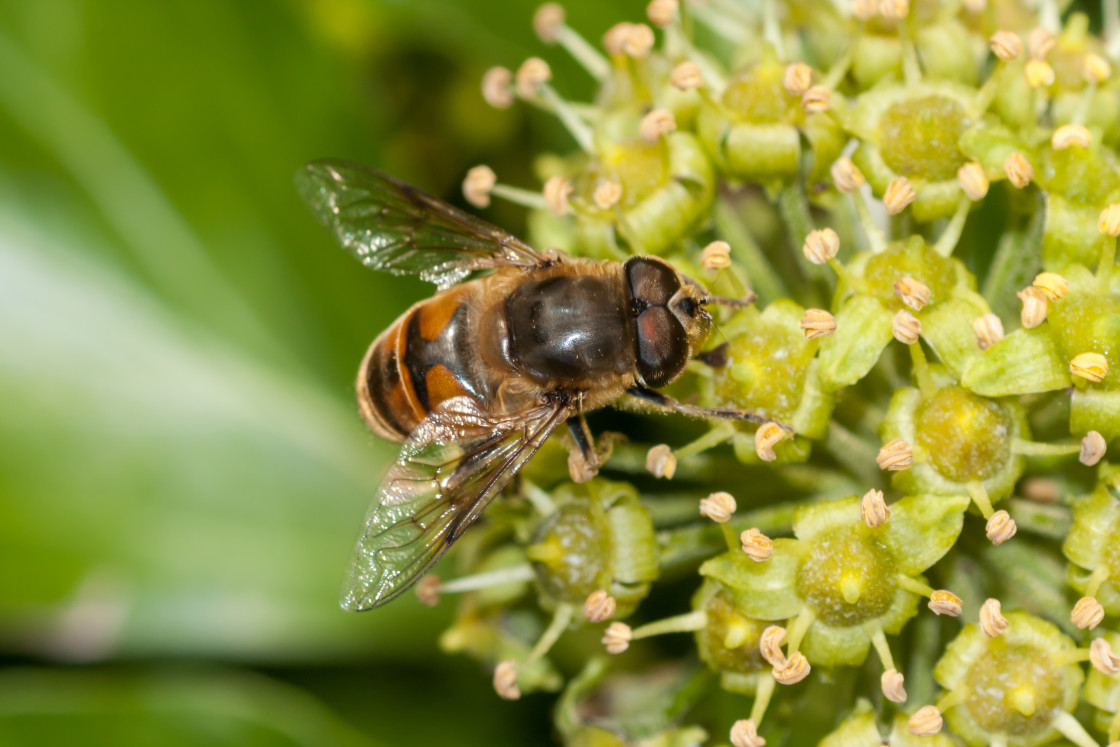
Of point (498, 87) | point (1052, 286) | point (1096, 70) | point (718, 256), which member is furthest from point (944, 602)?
point (498, 87)

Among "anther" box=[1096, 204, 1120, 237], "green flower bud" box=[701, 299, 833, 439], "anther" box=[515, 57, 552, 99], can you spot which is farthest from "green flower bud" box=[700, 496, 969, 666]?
"anther" box=[515, 57, 552, 99]

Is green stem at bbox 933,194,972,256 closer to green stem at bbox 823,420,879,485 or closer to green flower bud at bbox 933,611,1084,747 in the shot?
green stem at bbox 823,420,879,485

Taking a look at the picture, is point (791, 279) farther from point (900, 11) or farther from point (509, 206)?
point (509, 206)

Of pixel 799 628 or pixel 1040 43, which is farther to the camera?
pixel 1040 43

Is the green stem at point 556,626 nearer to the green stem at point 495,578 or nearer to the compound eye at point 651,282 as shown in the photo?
the green stem at point 495,578

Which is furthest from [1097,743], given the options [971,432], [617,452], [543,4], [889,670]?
[543,4]

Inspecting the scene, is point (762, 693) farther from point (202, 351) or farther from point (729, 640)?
point (202, 351)
